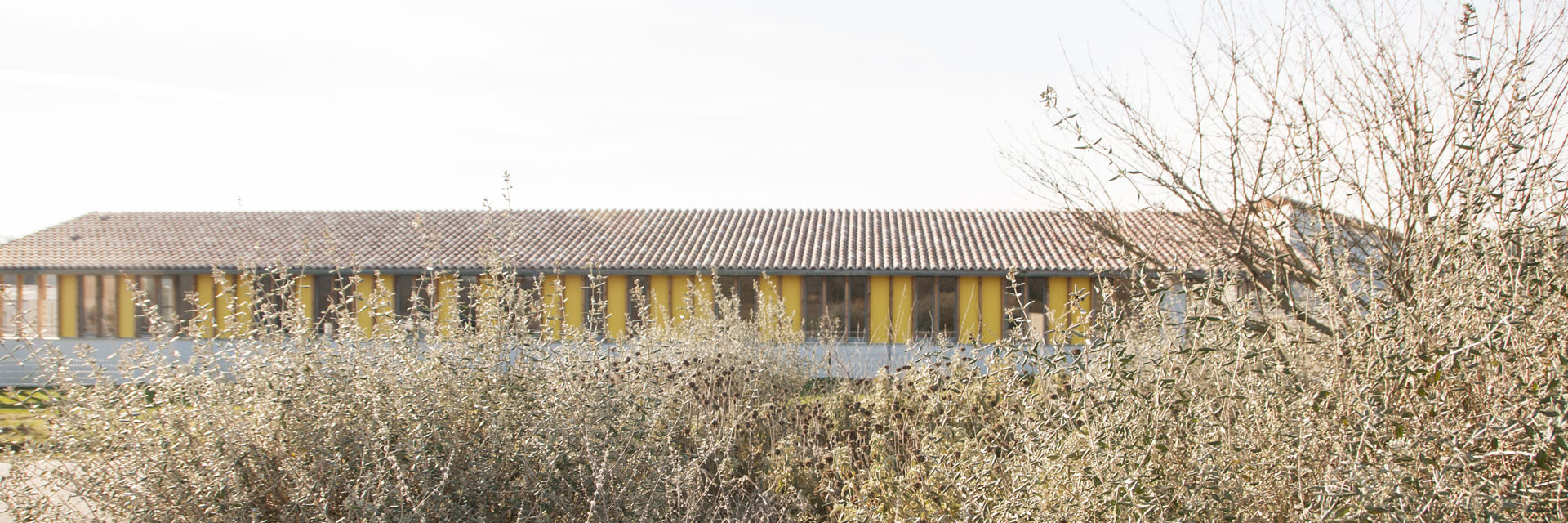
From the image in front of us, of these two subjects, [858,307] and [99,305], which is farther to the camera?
[99,305]

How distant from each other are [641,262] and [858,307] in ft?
12.7

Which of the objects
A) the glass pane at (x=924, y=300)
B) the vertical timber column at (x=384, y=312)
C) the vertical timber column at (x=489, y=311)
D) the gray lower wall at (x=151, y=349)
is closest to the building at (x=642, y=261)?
the glass pane at (x=924, y=300)

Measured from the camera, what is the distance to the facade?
16500mm

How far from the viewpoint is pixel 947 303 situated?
16703 mm

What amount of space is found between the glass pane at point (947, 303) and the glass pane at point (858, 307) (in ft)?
3.92

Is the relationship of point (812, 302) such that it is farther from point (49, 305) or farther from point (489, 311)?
point (49, 305)

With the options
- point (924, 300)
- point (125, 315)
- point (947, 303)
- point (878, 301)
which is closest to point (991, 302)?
point (947, 303)

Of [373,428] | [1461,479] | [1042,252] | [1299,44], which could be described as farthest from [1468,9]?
[1042,252]

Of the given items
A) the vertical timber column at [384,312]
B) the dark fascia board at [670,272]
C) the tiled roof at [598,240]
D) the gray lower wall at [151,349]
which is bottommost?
the gray lower wall at [151,349]

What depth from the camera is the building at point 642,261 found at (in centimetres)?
1652

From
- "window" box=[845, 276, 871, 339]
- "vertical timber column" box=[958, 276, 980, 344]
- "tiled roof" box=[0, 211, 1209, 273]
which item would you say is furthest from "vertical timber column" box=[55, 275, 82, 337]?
"vertical timber column" box=[958, 276, 980, 344]

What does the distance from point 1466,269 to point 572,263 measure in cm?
1512

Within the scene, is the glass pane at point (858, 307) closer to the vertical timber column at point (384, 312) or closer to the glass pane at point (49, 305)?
the vertical timber column at point (384, 312)

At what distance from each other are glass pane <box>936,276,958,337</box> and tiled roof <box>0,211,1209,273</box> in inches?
14.2
